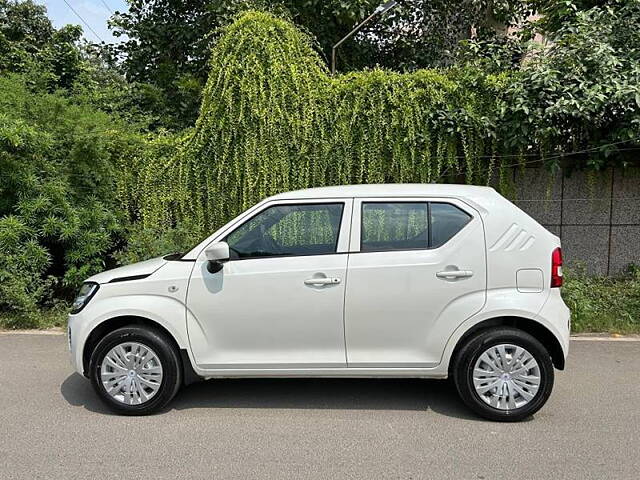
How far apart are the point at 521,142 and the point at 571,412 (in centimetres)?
420

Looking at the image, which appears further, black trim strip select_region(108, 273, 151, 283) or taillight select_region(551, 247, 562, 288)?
black trim strip select_region(108, 273, 151, 283)

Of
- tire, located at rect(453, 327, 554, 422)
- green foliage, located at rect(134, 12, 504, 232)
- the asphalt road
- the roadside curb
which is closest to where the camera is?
the asphalt road

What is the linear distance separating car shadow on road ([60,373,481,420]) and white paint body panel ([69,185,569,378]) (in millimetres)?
394

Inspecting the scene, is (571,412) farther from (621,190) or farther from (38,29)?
(38,29)

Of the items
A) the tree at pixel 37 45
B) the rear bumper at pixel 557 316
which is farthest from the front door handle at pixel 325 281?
the tree at pixel 37 45

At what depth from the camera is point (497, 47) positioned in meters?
8.59

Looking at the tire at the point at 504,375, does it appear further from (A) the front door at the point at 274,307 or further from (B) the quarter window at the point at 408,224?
(A) the front door at the point at 274,307

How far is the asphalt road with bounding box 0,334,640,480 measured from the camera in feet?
11.2

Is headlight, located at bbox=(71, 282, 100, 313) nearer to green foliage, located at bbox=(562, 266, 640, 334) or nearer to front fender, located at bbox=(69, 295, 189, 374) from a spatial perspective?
front fender, located at bbox=(69, 295, 189, 374)

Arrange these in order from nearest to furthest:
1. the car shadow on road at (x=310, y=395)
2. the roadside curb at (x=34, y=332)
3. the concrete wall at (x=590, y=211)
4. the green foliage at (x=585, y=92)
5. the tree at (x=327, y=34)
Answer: the car shadow on road at (x=310, y=395) < the roadside curb at (x=34, y=332) < the green foliage at (x=585, y=92) < the concrete wall at (x=590, y=211) < the tree at (x=327, y=34)

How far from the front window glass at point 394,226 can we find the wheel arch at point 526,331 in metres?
0.74

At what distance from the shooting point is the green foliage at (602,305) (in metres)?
6.56

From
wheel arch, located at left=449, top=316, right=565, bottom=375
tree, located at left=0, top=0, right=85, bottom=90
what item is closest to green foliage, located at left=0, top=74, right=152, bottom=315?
tree, located at left=0, top=0, right=85, bottom=90

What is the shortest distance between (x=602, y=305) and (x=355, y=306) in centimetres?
437
